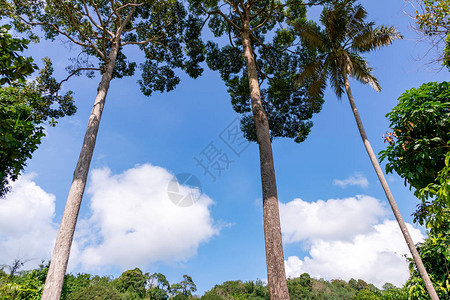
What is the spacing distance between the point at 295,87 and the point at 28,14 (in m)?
11.3

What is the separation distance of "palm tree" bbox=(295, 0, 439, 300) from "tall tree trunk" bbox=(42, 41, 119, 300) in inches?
348

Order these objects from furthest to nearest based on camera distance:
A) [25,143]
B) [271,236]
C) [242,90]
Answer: [242,90] → [25,143] → [271,236]

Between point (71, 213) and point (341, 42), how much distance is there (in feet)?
39.7

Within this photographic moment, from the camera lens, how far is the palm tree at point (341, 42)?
1064 centimetres

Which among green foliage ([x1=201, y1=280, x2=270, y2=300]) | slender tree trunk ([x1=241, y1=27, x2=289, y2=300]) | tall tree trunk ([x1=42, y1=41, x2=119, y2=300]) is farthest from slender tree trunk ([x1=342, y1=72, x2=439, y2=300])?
green foliage ([x1=201, y1=280, x2=270, y2=300])

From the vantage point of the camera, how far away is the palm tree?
10641mm

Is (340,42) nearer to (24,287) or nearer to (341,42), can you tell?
(341,42)

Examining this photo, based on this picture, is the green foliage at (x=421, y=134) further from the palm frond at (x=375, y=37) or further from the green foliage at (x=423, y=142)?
the palm frond at (x=375, y=37)

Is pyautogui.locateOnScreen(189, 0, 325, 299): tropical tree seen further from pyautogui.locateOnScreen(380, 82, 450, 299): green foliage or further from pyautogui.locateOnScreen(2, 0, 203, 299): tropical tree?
pyautogui.locateOnScreen(380, 82, 450, 299): green foliage

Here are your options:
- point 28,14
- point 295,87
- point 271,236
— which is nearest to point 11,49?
point 271,236

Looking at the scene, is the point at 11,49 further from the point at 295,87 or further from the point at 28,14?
the point at 295,87

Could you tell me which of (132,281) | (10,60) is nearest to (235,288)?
(132,281)

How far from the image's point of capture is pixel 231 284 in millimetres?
53719

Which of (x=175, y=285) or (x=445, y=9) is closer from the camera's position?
(x=445, y=9)
